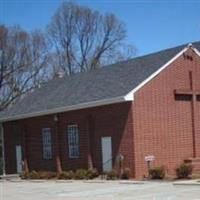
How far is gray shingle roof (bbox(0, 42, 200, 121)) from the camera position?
3052 cm

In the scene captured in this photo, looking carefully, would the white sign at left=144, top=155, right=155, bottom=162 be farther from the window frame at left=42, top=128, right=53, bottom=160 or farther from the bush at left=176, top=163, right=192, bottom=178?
the window frame at left=42, top=128, right=53, bottom=160

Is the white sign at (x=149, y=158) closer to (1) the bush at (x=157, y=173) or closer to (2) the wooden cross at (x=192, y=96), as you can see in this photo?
(1) the bush at (x=157, y=173)

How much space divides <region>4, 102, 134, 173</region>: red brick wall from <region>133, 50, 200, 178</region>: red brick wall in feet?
1.71

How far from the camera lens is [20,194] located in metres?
23.0

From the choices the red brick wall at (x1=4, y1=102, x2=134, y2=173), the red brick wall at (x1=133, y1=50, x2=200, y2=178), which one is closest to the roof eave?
the red brick wall at (x1=4, y1=102, x2=134, y2=173)

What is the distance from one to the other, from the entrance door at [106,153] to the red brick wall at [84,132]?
1.01 ft

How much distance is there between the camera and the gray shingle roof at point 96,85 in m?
30.5

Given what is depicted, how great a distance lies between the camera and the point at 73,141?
33500mm

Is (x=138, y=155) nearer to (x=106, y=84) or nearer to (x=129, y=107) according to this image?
(x=129, y=107)

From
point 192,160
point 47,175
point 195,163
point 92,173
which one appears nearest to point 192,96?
point 192,160

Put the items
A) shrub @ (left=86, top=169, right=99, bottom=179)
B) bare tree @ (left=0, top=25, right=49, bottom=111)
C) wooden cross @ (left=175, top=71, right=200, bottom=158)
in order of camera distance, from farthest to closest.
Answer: bare tree @ (left=0, top=25, right=49, bottom=111), wooden cross @ (left=175, top=71, right=200, bottom=158), shrub @ (left=86, top=169, right=99, bottom=179)

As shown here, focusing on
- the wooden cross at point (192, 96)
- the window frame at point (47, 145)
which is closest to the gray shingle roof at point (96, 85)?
the window frame at point (47, 145)

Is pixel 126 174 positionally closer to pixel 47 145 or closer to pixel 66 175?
pixel 66 175

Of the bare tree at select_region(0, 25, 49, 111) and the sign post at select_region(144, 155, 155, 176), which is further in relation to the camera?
the bare tree at select_region(0, 25, 49, 111)
